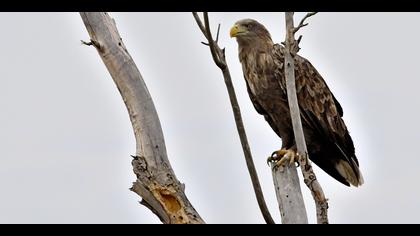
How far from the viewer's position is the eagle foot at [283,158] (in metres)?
5.92

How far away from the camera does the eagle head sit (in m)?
7.31

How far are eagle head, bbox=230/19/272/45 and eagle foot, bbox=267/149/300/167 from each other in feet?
4.41

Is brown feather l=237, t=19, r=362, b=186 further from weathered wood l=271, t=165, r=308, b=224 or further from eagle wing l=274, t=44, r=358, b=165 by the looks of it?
weathered wood l=271, t=165, r=308, b=224

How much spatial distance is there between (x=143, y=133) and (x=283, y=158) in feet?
3.94

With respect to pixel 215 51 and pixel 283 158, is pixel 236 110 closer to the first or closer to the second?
pixel 215 51

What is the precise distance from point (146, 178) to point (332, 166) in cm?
265

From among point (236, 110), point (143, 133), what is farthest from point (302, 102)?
point (236, 110)

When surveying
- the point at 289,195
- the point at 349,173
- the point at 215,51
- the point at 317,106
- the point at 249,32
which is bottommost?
the point at 289,195

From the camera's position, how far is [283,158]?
19.7 feet

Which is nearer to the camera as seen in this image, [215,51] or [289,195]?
[215,51]
